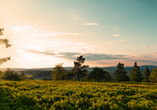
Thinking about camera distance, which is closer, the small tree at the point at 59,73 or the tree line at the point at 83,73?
the tree line at the point at 83,73

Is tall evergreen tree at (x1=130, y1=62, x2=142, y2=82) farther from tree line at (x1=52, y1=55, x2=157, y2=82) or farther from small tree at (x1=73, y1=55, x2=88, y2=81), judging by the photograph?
small tree at (x1=73, y1=55, x2=88, y2=81)

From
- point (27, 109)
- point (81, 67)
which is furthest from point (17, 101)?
point (81, 67)

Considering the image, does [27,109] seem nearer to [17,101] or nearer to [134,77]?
[17,101]

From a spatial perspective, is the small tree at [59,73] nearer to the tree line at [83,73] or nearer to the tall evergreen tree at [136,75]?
the tree line at [83,73]

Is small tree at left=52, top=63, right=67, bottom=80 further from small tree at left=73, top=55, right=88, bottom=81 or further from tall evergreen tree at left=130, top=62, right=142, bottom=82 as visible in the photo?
tall evergreen tree at left=130, top=62, right=142, bottom=82

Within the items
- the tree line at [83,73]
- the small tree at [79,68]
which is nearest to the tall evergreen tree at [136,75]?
the tree line at [83,73]

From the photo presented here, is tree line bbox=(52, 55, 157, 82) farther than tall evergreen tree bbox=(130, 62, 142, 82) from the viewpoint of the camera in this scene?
No

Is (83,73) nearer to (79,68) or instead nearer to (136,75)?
(79,68)

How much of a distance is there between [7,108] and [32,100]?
215 cm

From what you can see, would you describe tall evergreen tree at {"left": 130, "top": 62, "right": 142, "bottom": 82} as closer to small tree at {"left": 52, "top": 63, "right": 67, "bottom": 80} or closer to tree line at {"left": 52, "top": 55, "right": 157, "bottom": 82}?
tree line at {"left": 52, "top": 55, "right": 157, "bottom": 82}

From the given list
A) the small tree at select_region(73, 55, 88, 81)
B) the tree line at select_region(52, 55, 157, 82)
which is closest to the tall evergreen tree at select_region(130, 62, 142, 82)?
the tree line at select_region(52, 55, 157, 82)

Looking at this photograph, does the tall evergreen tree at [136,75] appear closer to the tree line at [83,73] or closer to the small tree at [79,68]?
the tree line at [83,73]

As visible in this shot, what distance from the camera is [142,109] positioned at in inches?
388

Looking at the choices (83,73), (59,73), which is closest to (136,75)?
(83,73)
